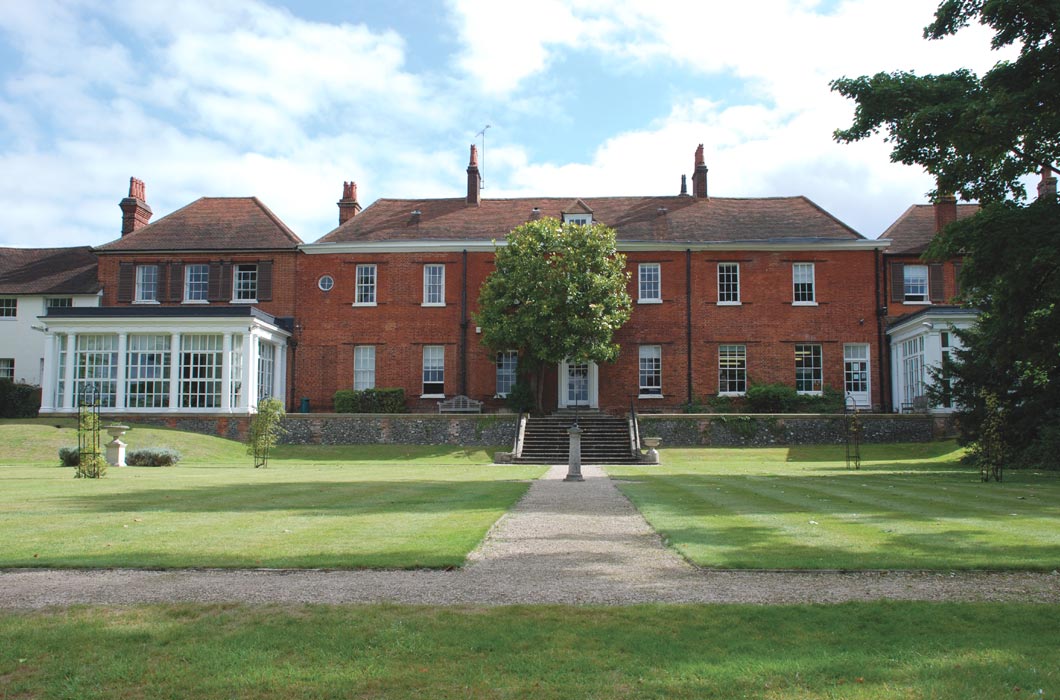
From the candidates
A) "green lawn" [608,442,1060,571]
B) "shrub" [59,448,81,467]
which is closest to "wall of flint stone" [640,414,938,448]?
"green lawn" [608,442,1060,571]

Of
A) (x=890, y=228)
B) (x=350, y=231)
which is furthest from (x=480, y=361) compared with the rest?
(x=890, y=228)

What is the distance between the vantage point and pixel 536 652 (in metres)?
5.14

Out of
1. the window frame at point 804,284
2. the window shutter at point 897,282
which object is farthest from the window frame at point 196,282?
the window shutter at point 897,282

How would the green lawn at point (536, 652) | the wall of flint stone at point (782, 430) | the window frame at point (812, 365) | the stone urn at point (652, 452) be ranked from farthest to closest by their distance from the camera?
1. the window frame at point (812, 365)
2. the wall of flint stone at point (782, 430)
3. the stone urn at point (652, 452)
4. the green lawn at point (536, 652)

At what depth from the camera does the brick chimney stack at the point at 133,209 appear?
39.7m

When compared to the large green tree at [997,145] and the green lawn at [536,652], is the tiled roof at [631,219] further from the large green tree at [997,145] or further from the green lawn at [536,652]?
the green lawn at [536,652]

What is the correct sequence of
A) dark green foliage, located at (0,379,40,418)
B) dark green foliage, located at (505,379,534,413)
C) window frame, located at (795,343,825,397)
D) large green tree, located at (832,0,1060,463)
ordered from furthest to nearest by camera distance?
dark green foliage, located at (0,379,40,418)
window frame, located at (795,343,825,397)
dark green foliage, located at (505,379,534,413)
large green tree, located at (832,0,1060,463)

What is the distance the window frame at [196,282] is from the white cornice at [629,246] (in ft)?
14.3

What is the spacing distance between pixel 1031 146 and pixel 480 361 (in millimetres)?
22705

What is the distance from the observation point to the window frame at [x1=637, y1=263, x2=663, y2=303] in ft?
117

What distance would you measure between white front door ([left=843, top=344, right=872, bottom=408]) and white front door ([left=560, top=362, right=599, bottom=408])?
Result: 10.1m

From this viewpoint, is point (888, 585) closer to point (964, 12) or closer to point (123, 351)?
point (964, 12)

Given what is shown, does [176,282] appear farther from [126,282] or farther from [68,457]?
[68,457]

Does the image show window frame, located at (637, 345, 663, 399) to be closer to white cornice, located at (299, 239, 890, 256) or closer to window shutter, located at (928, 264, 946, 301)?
white cornice, located at (299, 239, 890, 256)
